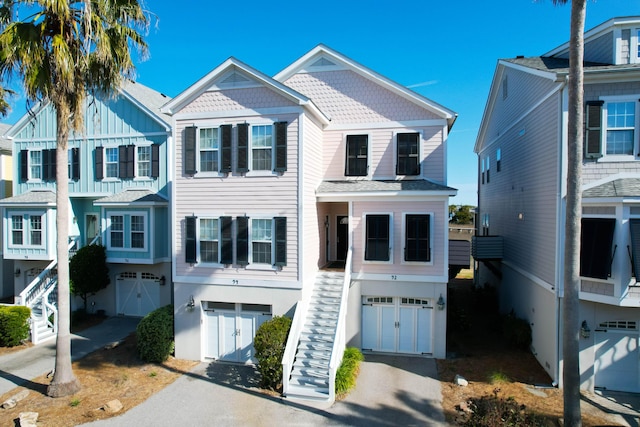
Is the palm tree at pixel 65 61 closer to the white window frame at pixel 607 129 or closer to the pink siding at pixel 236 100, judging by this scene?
the pink siding at pixel 236 100

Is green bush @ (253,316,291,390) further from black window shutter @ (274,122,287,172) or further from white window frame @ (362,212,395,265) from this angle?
black window shutter @ (274,122,287,172)

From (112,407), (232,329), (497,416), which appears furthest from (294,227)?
(497,416)

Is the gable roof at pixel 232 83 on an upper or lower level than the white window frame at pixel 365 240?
upper

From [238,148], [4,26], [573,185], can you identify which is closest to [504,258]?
[573,185]

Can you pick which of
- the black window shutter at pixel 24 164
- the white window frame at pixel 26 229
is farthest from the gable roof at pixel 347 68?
the black window shutter at pixel 24 164

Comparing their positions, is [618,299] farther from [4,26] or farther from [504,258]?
[4,26]

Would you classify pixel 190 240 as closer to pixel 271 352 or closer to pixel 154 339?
pixel 154 339
